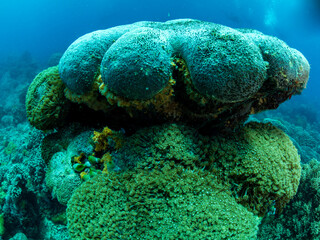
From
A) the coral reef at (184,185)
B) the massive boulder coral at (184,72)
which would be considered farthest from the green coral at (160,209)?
the massive boulder coral at (184,72)

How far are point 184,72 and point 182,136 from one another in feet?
2.87

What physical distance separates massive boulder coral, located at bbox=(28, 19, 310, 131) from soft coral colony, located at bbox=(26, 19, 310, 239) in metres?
0.01

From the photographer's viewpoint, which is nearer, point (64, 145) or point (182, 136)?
point (182, 136)

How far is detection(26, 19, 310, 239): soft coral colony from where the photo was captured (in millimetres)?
2242

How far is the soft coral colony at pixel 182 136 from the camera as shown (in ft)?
7.36

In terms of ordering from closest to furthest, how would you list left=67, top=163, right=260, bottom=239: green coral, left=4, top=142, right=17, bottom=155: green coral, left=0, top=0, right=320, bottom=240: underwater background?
Result: left=67, top=163, right=260, bottom=239: green coral → left=0, top=0, right=320, bottom=240: underwater background → left=4, top=142, right=17, bottom=155: green coral

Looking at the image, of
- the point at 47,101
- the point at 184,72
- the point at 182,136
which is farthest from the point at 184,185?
the point at 47,101

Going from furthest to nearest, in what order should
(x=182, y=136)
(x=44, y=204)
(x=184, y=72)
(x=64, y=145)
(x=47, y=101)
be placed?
1. (x=44, y=204)
2. (x=64, y=145)
3. (x=47, y=101)
4. (x=182, y=136)
5. (x=184, y=72)

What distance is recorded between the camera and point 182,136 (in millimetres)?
2762

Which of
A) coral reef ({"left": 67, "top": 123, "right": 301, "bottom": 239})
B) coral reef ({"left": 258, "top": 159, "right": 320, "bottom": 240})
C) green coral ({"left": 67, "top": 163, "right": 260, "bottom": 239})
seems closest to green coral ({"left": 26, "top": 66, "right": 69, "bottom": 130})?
coral reef ({"left": 67, "top": 123, "right": 301, "bottom": 239})

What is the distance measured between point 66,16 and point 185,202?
105m

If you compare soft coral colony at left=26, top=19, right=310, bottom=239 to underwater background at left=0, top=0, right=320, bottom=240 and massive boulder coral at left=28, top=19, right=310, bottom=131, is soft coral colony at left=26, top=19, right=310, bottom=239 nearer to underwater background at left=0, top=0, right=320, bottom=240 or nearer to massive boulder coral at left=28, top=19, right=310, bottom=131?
massive boulder coral at left=28, top=19, right=310, bottom=131

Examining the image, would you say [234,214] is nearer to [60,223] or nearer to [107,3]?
[60,223]

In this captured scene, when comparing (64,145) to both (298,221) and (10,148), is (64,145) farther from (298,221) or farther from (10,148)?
(10,148)
